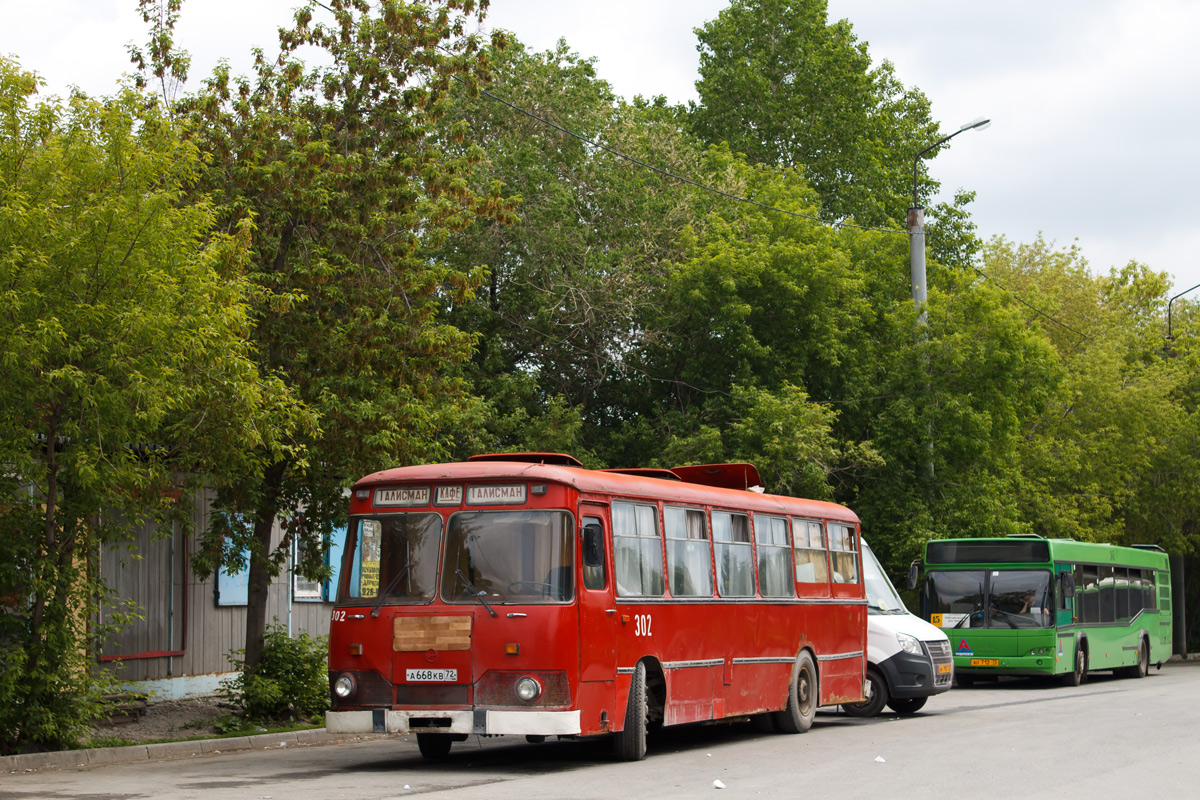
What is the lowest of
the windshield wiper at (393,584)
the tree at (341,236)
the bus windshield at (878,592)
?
the bus windshield at (878,592)

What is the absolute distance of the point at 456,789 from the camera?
11.3m

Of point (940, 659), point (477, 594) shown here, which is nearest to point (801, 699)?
point (940, 659)

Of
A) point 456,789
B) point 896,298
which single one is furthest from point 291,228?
point 896,298

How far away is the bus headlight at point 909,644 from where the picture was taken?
19953mm

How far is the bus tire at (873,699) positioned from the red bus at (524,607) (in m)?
5.43

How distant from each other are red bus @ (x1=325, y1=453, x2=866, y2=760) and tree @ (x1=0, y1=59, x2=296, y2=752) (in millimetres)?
2190

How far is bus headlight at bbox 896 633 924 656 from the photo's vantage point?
19953 millimetres

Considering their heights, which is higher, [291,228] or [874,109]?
[874,109]

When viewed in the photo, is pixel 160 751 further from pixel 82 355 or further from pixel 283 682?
pixel 82 355

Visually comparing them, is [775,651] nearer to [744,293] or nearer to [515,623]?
[515,623]

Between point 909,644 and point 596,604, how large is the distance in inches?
339

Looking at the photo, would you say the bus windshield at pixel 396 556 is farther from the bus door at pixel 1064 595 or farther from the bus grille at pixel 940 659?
the bus door at pixel 1064 595

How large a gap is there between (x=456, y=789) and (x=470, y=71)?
35.2 ft

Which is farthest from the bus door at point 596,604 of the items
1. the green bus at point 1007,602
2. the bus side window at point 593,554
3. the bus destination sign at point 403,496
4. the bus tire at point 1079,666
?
the bus tire at point 1079,666
